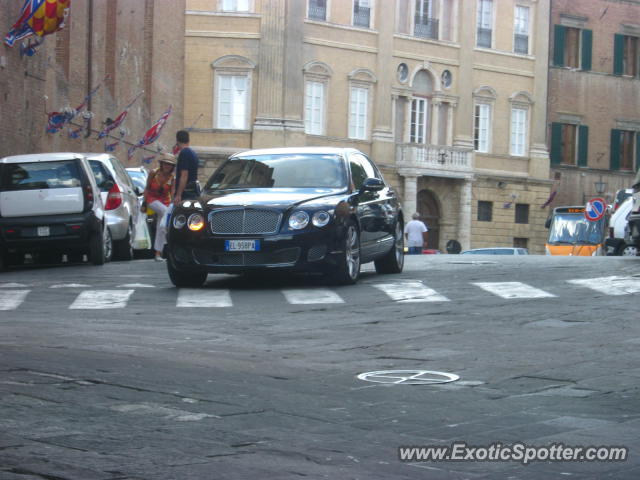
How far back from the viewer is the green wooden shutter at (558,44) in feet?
197

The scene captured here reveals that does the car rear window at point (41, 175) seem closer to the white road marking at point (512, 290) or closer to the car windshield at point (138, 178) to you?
the white road marking at point (512, 290)

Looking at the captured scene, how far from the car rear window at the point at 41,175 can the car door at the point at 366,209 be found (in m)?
5.36

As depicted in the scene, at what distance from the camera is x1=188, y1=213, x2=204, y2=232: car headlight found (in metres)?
16.2

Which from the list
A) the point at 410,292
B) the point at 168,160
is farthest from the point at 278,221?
the point at 168,160

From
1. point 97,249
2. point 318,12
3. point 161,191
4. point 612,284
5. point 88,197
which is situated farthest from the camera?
point 318,12

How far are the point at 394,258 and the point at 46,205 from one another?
593 cm

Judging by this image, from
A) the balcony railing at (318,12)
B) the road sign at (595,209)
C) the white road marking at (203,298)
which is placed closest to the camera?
the white road marking at (203,298)

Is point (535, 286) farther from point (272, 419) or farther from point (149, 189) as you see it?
point (272, 419)

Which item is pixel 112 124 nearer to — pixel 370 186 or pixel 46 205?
pixel 46 205

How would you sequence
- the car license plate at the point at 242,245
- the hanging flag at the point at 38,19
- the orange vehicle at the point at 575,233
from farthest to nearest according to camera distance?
1. the orange vehicle at the point at 575,233
2. the hanging flag at the point at 38,19
3. the car license plate at the point at 242,245

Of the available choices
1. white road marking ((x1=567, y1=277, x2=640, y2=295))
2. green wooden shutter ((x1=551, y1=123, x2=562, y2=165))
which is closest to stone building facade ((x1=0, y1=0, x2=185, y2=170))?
green wooden shutter ((x1=551, y1=123, x2=562, y2=165))

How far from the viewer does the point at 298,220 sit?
15977 millimetres

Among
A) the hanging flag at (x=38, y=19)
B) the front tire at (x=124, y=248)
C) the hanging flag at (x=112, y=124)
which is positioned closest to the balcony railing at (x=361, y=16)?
the hanging flag at (x=112, y=124)

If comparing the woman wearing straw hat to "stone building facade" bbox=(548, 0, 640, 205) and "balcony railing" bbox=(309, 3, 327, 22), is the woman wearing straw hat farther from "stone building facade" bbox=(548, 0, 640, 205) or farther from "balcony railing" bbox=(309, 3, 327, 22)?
"stone building facade" bbox=(548, 0, 640, 205)
